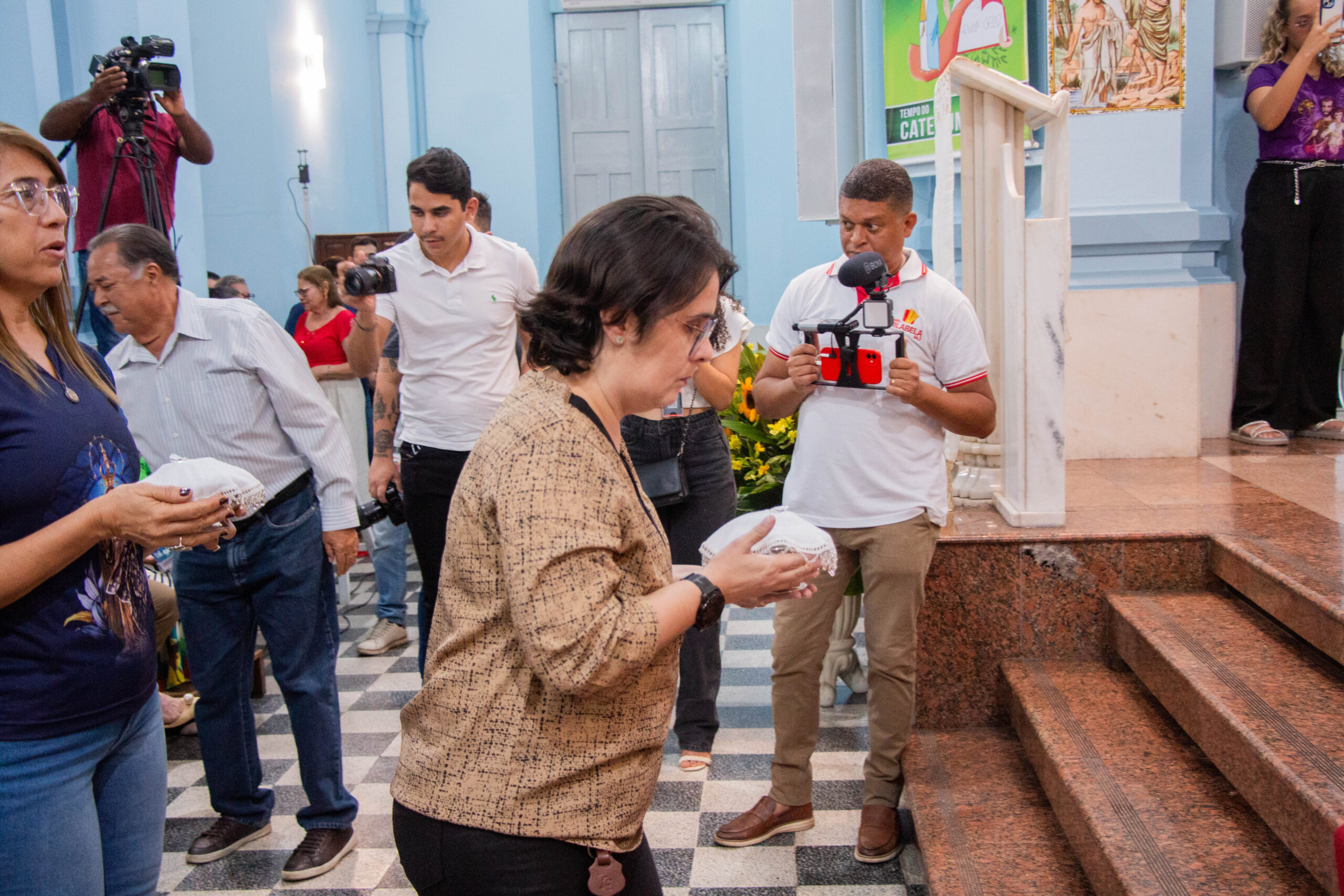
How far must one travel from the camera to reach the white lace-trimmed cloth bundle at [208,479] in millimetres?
1992

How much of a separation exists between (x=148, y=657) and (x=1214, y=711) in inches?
86.7

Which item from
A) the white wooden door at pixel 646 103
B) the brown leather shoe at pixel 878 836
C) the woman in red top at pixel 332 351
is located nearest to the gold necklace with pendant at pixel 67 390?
the brown leather shoe at pixel 878 836

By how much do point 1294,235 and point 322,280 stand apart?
16.3 ft

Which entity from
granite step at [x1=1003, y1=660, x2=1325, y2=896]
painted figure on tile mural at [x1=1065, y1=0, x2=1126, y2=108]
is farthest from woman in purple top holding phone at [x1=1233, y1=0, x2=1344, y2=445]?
granite step at [x1=1003, y1=660, x2=1325, y2=896]

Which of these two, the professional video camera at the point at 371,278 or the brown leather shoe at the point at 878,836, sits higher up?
the professional video camera at the point at 371,278

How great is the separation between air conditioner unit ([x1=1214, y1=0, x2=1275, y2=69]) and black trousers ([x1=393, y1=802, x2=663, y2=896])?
5.19 m

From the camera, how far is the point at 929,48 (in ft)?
18.8

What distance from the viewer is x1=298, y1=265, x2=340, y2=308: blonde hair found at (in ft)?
21.4

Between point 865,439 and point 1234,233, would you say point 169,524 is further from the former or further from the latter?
point 1234,233

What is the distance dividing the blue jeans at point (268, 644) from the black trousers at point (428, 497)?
1.27 feet

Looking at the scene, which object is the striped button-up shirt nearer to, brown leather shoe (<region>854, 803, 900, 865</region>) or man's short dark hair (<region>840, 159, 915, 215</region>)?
man's short dark hair (<region>840, 159, 915, 215</region>)

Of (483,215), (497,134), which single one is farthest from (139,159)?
(497,134)

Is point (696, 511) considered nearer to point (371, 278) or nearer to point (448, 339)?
point (448, 339)

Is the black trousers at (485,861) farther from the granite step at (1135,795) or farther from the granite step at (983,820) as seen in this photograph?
the granite step at (983,820)
